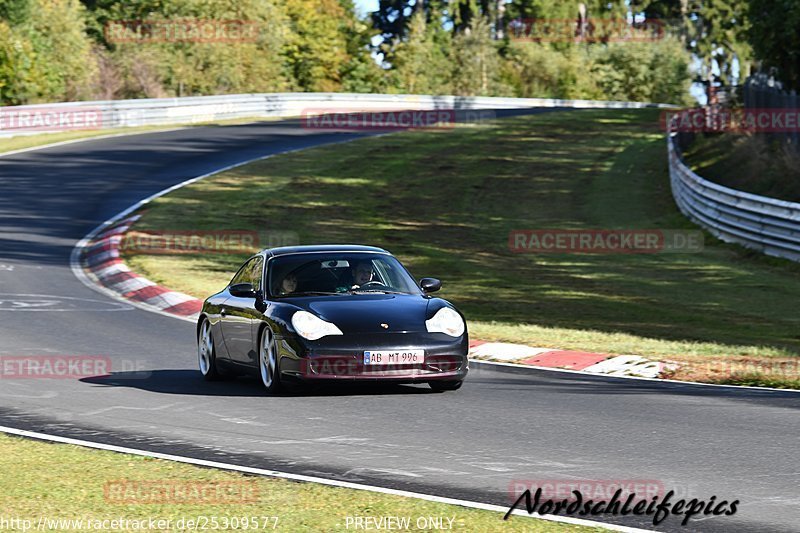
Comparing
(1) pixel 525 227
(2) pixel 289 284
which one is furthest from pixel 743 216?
(2) pixel 289 284

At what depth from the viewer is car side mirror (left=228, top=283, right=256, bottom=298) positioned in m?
12.1

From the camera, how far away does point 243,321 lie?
40.4 feet

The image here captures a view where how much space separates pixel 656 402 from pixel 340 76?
74.7m

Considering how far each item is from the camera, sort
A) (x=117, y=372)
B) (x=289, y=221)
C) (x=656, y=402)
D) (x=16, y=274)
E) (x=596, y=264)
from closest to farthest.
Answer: (x=656, y=402)
(x=117, y=372)
(x=16, y=274)
(x=596, y=264)
(x=289, y=221)

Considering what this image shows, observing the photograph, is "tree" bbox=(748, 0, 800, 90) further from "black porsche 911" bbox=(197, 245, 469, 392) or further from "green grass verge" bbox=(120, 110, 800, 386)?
"black porsche 911" bbox=(197, 245, 469, 392)

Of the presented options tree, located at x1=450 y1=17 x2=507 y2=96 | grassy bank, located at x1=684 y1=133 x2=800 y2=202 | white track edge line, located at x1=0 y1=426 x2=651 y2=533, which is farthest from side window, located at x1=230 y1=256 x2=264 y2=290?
tree, located at x1=450 y1=17 x2=507 y2=96

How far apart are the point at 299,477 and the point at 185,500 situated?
2.72ft

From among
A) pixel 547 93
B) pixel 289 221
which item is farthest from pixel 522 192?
pixel 547 93

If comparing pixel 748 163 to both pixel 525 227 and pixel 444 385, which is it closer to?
pixel 525 227

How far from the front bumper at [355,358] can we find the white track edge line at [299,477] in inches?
93.3

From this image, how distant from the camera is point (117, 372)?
13.0m

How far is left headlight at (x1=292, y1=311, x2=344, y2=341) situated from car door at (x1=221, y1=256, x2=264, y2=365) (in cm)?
84

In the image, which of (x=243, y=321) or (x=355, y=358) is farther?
(x=243, y=321)

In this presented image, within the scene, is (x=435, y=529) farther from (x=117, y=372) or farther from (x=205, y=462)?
(x=117, y=372)
